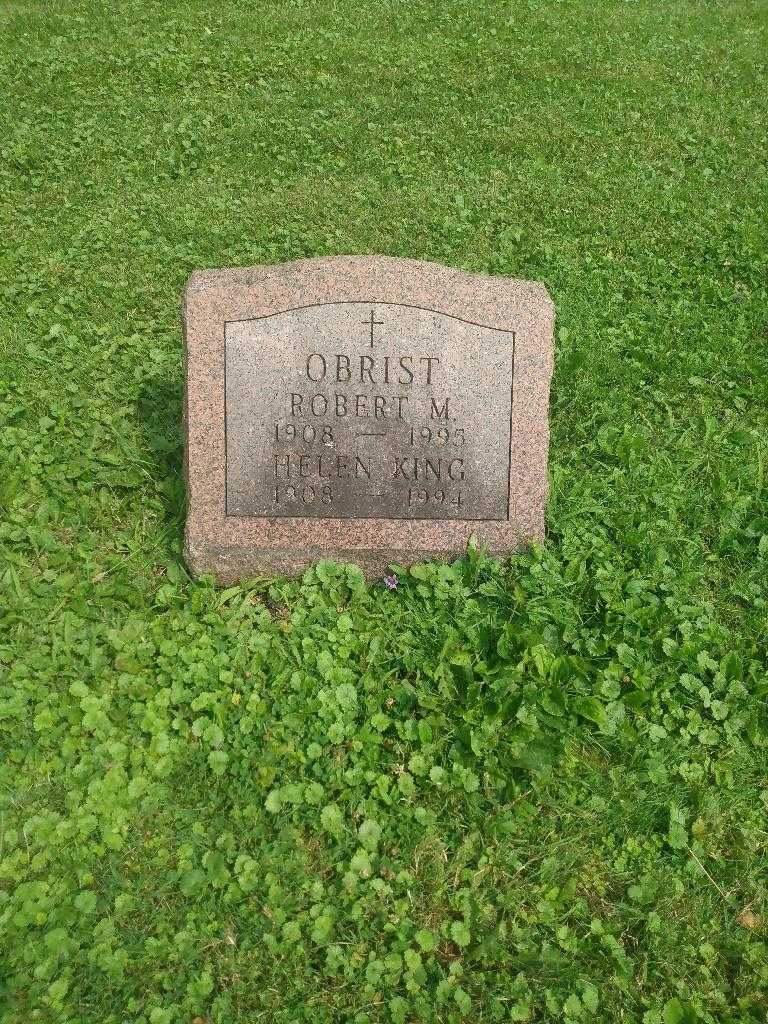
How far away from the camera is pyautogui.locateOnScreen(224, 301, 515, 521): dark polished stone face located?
3.60 meters

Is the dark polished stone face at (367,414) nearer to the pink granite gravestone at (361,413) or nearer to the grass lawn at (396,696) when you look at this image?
the pink granite gravestone at (361,413)

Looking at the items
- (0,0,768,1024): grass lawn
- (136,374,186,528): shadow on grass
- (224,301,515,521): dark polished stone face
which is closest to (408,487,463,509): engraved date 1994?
(224,301,515,521): dark polished stone face

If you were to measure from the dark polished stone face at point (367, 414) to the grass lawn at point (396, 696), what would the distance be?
1.02ft

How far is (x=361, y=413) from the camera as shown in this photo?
3693mm

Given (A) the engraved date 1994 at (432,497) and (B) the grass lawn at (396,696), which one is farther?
(A) the engraved date 1994 at (432,497)

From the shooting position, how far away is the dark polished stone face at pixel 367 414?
3.60 metres

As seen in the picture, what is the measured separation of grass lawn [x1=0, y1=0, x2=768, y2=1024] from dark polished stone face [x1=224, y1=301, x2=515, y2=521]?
31 centimetres

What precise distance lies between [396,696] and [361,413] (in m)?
1.15

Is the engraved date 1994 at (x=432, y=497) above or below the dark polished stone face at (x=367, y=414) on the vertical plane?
below

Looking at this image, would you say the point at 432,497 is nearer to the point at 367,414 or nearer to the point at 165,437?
the point at 367,414

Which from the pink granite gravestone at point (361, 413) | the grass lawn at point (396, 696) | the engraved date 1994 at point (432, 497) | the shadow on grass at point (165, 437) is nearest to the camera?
the grass lawn at point (396, 696)

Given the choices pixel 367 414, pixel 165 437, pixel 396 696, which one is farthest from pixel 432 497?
pixel 165 437

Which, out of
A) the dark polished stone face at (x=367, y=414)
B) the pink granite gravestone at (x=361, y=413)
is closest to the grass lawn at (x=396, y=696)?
the pink granite gravestone at (x=361, y=413)

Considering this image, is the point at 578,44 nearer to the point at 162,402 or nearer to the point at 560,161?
the point at 560,161
